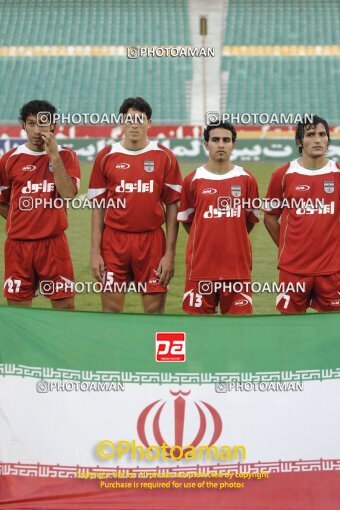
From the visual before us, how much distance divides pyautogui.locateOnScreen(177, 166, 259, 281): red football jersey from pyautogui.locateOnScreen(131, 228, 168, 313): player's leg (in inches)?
11.0

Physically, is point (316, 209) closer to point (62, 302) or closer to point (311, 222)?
point (311, 222)

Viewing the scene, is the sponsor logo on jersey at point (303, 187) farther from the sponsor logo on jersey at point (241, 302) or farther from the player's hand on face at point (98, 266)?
the player's hand on face at point (98, 266)

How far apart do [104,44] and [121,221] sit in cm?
2939

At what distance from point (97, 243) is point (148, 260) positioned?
384 millimetres

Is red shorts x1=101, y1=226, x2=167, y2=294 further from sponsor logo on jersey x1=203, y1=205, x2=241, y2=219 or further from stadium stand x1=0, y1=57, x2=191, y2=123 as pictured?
stadium stand x1=0, y1=57, x2=191, y2=123

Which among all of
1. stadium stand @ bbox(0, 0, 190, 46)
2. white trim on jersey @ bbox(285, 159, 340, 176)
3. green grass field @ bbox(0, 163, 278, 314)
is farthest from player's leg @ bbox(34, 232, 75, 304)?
stadium stand @ bbox(0, 0, 190, 46)

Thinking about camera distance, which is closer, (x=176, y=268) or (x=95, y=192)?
(x=95, y=192)

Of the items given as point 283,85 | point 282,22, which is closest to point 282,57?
point 283,85

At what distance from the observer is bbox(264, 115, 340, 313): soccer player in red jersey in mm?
5887

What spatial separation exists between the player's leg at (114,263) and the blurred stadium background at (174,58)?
2319 cm

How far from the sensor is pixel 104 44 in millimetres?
34312

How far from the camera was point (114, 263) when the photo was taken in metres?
6.21

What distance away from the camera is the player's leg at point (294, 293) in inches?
234

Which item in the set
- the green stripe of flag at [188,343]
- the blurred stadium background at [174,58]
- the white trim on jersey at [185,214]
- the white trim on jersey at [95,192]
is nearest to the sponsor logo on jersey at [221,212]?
the white trim on jersey at [185,214]
